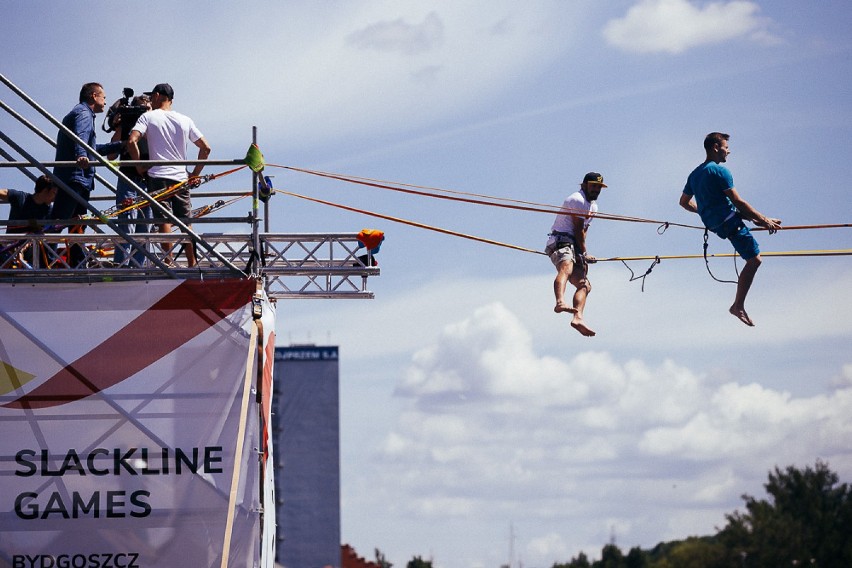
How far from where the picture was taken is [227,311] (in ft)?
44.7

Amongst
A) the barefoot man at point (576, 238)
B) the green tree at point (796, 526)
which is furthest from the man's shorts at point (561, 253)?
the green tree at point (796, 526)

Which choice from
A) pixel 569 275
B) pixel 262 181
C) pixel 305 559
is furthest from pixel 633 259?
pixel 305 559

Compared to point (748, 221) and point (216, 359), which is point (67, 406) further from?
point (748, 221)

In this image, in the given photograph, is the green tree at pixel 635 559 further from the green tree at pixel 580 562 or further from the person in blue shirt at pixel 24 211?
the person in blue shirt at pixel 24 211

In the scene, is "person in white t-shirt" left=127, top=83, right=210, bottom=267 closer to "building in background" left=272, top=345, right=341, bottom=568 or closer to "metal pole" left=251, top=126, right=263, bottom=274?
"metal pole" left=251, top=126, right=263, bottom=274

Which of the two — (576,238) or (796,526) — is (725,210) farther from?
(796,526)

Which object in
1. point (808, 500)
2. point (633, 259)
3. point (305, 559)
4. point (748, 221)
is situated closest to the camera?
point (748, 221)

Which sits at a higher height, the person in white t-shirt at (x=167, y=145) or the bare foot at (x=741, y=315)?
the person in white t-shirt at (x=167, y=145)

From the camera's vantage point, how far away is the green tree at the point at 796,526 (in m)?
76.9

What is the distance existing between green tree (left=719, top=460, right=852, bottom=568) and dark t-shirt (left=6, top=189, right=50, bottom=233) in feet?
221

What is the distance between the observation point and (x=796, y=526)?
3061 inches

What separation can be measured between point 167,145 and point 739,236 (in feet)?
18.3

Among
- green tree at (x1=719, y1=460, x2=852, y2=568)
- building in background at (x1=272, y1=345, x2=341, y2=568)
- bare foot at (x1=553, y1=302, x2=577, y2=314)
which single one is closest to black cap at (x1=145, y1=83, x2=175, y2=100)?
bare foot at (x1=553, y1=302, x2=577, y2=314)

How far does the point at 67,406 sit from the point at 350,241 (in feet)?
10.4
